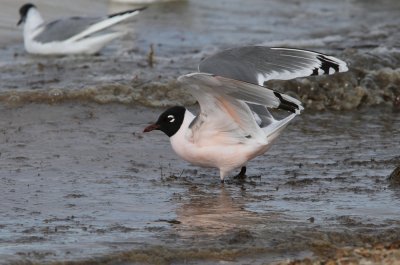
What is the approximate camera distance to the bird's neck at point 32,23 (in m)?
13.0

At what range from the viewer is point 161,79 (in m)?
10.8

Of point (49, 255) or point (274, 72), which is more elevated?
point (274, 72)

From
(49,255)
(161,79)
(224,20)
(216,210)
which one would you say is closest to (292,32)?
(224,20)

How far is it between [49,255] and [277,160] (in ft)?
10.1

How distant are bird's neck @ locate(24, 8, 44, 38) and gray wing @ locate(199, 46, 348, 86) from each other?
18.2 feet

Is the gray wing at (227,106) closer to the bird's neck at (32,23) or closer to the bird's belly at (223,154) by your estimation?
the bird's belly at (223,154)

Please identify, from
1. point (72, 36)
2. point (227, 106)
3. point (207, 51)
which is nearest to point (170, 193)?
point (227, 106)

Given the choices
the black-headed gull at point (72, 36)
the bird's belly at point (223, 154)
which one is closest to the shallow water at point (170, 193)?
the bird's belly at point (223, 154)

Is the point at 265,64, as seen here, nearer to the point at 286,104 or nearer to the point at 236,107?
the point at 236,107

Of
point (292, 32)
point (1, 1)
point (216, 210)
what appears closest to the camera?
point (216, 210)

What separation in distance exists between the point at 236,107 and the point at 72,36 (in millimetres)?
6038

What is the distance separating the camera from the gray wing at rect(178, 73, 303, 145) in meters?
6.62

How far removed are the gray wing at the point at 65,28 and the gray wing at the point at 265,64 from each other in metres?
5.25

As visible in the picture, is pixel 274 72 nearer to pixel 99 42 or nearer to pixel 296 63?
pixel 296 63
